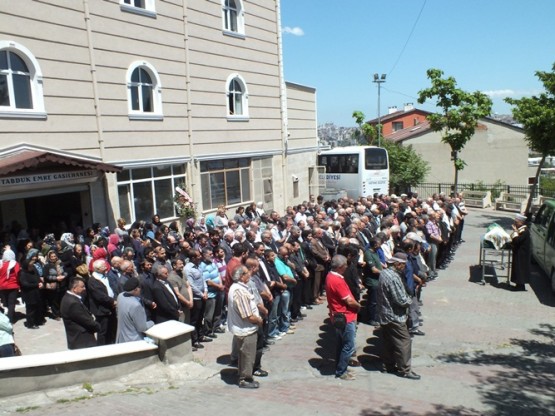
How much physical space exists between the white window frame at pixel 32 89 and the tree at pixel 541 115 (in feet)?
53.4

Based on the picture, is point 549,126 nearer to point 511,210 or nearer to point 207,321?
point 511,210

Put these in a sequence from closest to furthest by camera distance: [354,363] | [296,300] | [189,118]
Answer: [354,363]
[296,300]
[189,118]

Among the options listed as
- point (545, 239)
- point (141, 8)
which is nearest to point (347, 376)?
point (545, 239)

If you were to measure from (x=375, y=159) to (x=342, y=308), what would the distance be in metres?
21.6

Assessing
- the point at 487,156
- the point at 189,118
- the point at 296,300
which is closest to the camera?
the point at 296,300

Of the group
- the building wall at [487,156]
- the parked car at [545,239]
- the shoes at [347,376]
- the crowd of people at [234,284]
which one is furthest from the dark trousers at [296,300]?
the building wall at [487,156]

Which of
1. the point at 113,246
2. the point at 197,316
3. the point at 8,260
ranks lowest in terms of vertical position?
the point at 197,316

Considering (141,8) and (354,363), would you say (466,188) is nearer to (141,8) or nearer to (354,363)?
(141,8)

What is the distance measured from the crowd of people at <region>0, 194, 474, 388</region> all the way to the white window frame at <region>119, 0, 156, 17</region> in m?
6.68

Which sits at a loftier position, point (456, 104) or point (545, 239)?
point (456, 104)

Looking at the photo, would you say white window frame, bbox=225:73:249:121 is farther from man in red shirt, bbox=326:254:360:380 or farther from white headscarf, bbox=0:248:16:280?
man in red shirt, bbox=326:254:360:380

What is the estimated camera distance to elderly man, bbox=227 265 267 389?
6.17 meters

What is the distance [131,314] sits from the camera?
21.1ft

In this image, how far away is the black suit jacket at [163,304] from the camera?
6.99 metres
